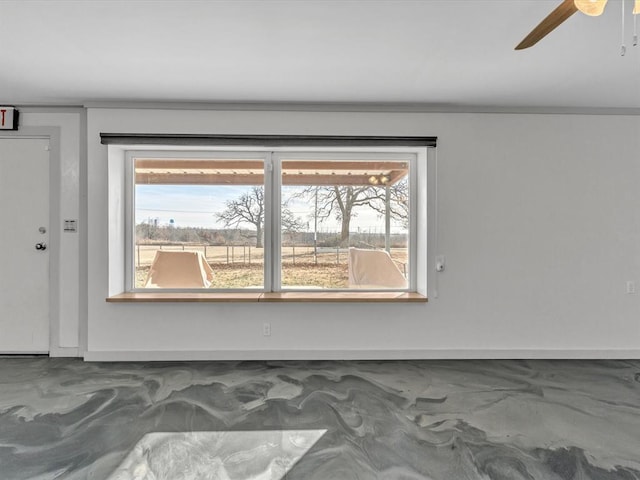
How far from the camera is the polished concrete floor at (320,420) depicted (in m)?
1.79

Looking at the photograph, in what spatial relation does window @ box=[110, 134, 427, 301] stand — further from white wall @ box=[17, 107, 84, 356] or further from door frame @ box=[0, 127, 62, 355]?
door frame @ box=[0, 127, 62, 355]

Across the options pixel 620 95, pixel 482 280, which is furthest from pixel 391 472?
pixel 620 95

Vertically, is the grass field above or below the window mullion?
below

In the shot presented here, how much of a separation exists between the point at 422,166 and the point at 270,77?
163 cm

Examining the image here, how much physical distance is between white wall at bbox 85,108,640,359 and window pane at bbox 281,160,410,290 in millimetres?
383

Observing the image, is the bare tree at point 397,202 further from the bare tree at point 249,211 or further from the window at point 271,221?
the bare tree at point 249,211

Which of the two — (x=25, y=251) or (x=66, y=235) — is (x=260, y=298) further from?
(x=25, y=251)

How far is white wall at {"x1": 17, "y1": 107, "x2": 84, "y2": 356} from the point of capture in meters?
3.21

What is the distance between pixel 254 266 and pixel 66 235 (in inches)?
68.1

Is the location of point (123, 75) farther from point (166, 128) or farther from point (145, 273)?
point (145, 273)

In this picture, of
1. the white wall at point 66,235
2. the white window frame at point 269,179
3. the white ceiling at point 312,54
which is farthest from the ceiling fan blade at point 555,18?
the white wall at point 66,235

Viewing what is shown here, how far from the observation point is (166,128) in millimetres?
3156

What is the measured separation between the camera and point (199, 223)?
3.54 metres

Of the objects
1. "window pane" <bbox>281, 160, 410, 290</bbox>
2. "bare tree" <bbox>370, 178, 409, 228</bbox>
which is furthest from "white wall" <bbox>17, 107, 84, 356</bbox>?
"bare tree" <bbox>370, 178, 409, 228</bbox>
